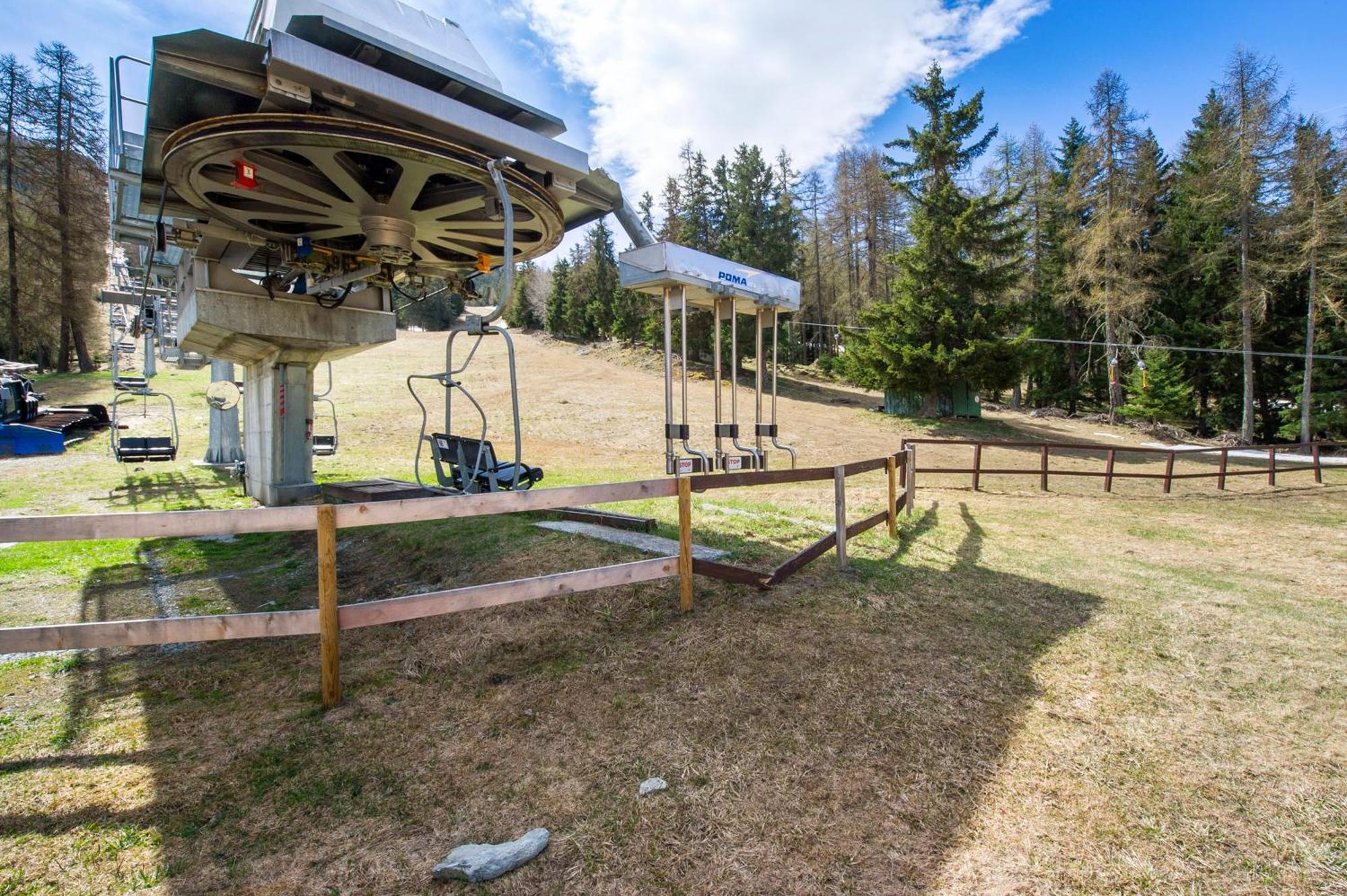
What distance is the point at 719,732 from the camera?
3127 mm

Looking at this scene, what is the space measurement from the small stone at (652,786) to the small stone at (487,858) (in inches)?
17.9

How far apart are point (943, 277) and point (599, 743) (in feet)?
74.2

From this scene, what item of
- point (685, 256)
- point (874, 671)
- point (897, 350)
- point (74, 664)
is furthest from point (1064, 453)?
point (74, 664)

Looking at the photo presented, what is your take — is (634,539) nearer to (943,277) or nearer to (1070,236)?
(943,277)

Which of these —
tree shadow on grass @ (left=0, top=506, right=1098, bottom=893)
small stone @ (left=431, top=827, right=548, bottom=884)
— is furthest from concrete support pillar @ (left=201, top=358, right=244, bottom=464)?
small stone @ (left=431, top=827, right=548, bottom=884)

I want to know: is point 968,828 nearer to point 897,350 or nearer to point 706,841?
point 706,841

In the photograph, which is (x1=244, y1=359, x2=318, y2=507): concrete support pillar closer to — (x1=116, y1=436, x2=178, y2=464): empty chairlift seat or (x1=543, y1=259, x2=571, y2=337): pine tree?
(x1=116, y1=436, x2=178, y2=464): empty chairlift seat

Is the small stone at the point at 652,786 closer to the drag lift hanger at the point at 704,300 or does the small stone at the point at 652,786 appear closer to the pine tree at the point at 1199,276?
the drag lift hanger at the point at 704,300

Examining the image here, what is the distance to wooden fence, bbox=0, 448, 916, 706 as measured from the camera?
115 inches

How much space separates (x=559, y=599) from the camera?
4.72 m

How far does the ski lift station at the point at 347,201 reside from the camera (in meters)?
4.50

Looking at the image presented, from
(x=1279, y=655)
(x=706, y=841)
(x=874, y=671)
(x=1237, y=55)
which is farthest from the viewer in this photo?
(x=1237, y=55)

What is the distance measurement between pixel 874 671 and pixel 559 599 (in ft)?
7.57

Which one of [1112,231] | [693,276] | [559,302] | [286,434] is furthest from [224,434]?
[559,302]
